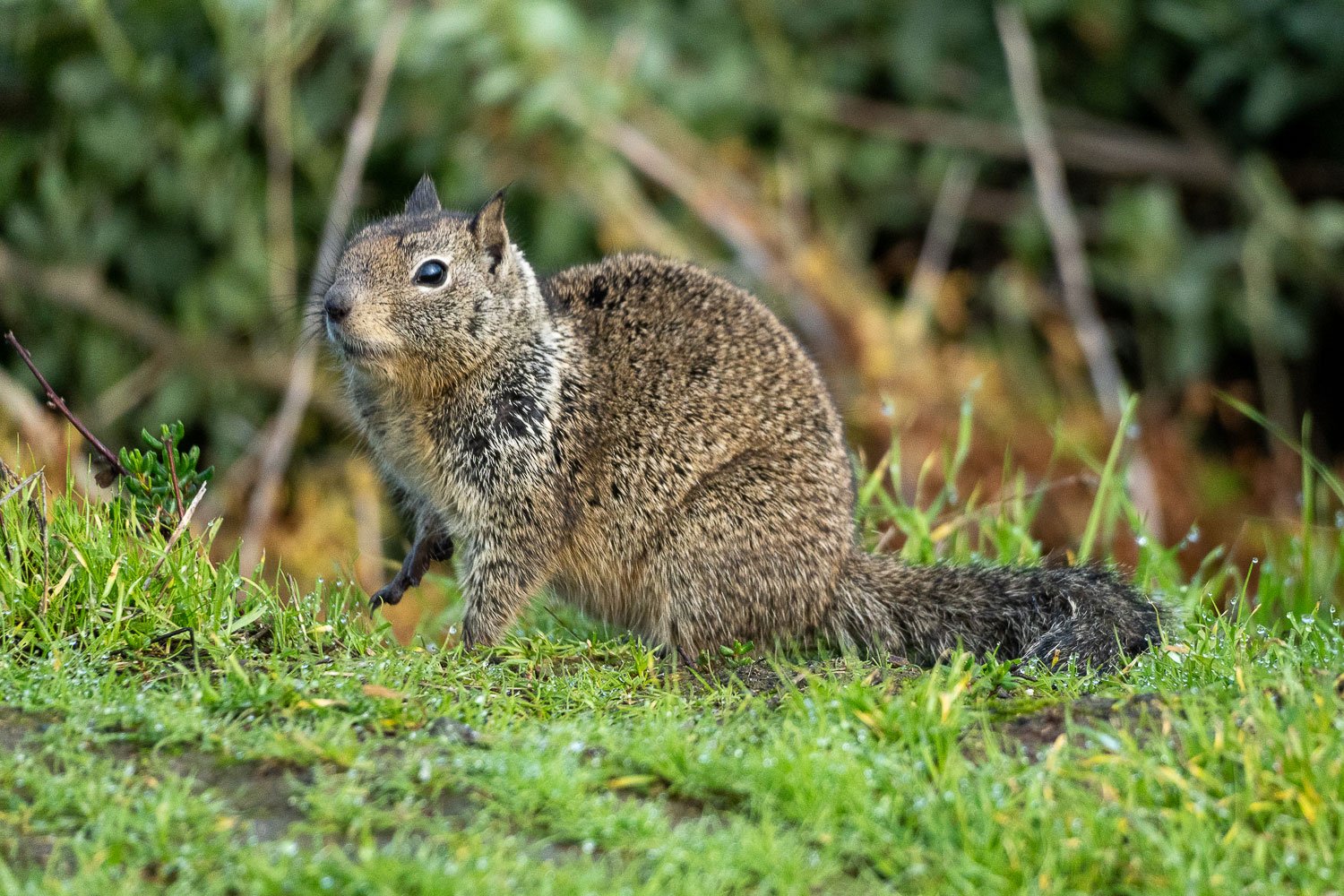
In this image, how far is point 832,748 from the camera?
3.65m

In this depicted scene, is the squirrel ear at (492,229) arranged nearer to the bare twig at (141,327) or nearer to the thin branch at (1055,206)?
the bare twig at (141,327)

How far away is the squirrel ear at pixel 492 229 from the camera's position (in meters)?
5.35

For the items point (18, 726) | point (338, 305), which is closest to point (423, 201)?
point (338, 305)

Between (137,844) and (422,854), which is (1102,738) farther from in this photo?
(137,844)

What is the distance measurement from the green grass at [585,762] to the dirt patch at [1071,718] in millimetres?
11

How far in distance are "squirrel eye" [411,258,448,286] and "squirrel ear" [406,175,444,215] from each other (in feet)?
1.45

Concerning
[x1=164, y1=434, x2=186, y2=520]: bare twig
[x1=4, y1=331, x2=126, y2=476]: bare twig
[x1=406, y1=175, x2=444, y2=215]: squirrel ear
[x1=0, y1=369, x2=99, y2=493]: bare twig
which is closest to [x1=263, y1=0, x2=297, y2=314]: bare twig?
[x1=0, y1=369, x2=99, y2=493]: bare twig

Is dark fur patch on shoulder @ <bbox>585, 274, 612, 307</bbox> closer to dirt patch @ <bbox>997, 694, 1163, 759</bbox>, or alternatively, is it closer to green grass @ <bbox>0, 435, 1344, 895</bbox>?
green grass @ <bbox>0, 435, 1344, 895</bbox>

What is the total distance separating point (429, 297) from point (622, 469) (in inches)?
34.8

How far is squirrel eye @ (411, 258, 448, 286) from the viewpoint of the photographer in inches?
207

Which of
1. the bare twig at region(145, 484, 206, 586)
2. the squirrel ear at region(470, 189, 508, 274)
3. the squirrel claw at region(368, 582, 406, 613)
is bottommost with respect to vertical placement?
the squirrel claw at region(368, 582, 406, 613)

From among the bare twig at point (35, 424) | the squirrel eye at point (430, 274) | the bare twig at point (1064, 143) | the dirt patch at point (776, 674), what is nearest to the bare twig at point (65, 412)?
the squirrel eye at point (430, 274)

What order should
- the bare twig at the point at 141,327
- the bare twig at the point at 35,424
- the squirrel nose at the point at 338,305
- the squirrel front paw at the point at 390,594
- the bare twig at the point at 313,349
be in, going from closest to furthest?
the squirrel nose at the point at 338,305 → the squirrel front paw at the point at 390,594 → the bare twig at the point at 35,424 → the bare twig at the point at 313,349 → the bare twig at the point at 141,327

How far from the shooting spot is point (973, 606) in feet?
16.7
